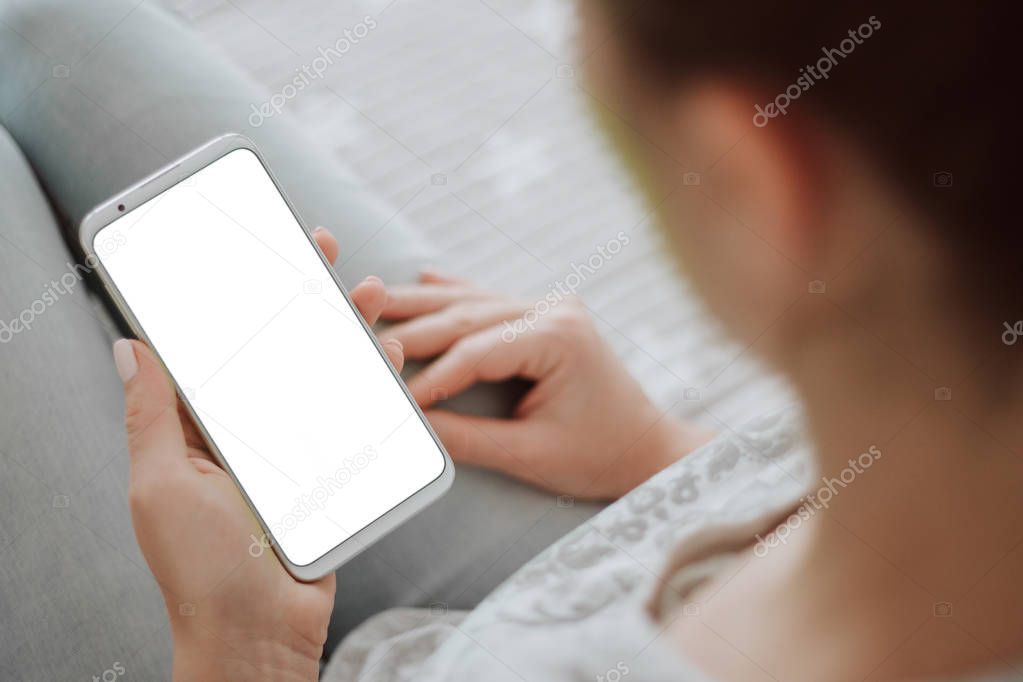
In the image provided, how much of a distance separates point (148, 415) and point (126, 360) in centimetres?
4

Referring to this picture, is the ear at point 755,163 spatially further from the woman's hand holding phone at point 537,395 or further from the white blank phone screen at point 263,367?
the white blank phone screen at point 263,367

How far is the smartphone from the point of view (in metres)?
0.48

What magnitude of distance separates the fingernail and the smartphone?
0.02 metres

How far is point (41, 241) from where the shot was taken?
521 millimetres

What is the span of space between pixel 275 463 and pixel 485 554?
0.49 ft

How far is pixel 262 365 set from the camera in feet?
1.59

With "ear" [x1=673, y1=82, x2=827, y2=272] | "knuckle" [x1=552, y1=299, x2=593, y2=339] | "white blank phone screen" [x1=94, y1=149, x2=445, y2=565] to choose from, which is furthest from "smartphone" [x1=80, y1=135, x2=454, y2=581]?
"ear" [x1=673, y1=82, x2=827, y2=272]

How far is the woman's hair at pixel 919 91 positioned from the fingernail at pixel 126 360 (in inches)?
14.5

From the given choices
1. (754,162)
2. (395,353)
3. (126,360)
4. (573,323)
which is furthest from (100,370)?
(754,162)

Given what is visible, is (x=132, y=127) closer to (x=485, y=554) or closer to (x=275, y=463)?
(x=275, y=463)

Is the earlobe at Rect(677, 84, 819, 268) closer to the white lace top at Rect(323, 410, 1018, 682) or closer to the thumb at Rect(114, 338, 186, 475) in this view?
the white lace top at Rect(323, 410, 1018, 682)

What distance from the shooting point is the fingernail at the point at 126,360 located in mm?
460

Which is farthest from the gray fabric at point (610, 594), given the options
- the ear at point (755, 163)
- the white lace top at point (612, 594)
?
the ear at point (755, 163)

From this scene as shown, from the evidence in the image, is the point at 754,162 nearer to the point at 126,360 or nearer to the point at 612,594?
the point at 612,594
